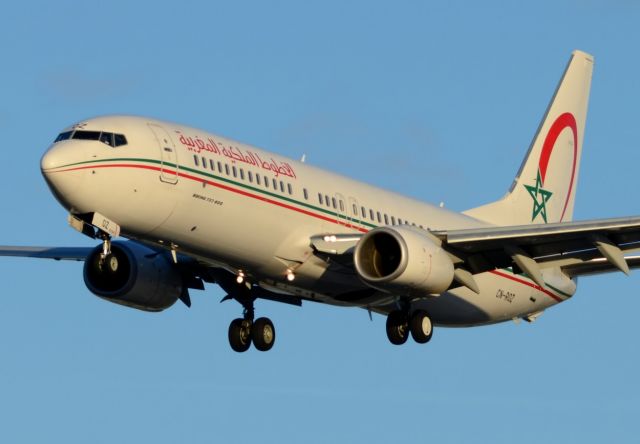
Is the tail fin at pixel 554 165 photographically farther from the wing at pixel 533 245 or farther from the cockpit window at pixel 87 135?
the cockpit window at pixel 87 135

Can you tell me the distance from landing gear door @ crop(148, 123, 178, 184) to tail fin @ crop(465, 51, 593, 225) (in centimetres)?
1585

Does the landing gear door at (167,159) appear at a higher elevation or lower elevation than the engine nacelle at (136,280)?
higher

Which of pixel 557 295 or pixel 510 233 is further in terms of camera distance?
pixel 557 295

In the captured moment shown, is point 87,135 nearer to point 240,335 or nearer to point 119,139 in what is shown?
point 119,139

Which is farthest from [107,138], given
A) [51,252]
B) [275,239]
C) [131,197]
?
[51,252]

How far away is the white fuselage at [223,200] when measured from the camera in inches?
1531

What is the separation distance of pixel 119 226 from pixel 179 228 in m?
1.64

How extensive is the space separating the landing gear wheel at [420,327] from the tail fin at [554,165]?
8.87 metres

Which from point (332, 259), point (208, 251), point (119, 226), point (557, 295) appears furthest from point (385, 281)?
point (557, 295)

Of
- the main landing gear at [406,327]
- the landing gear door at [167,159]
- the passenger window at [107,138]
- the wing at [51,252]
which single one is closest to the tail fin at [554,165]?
the main landing gear at [406,327]

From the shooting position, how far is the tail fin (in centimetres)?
5500

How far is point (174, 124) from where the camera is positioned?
41.5m

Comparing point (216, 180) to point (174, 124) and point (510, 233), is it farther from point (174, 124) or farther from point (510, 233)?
point (510, 233)

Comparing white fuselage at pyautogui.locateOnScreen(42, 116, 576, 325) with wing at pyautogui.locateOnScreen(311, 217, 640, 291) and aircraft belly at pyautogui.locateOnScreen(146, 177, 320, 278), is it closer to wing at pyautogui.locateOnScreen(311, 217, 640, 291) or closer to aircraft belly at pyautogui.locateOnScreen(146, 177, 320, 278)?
aircraft belly at pyautogui.locateOnScreen(146, 177, 320, 278)
